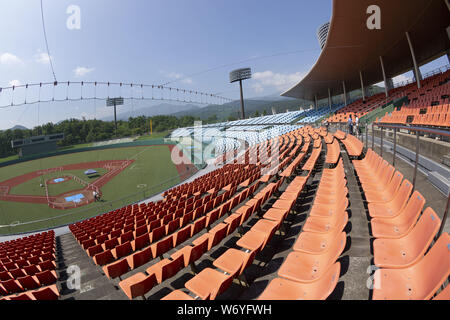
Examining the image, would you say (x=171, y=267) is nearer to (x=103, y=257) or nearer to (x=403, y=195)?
(x=103, y=257)

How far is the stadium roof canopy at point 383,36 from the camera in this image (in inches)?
444

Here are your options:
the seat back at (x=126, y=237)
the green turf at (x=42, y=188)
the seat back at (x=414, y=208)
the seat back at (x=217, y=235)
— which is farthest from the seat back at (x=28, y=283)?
the green turf at (x=42, y=188)

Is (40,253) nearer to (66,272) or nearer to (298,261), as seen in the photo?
(66,272)

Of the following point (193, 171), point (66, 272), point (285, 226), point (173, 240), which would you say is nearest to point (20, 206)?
point (193, 171)

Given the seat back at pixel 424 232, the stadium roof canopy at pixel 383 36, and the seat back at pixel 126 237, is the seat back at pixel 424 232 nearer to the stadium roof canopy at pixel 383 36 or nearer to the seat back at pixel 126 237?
the seat back at pixel 126 237

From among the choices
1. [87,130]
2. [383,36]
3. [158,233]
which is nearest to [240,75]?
[87,130]

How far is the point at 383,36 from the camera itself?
15062 millimetres

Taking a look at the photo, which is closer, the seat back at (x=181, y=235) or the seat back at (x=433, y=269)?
the seat back at (x=433, y=269)

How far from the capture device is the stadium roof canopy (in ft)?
37.0

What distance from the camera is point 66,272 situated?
5.44 m

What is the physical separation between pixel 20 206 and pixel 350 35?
28.6 meters

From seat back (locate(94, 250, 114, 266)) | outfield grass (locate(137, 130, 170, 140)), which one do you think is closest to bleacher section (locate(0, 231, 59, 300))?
seat back (locate(94, 250, 114, 266))

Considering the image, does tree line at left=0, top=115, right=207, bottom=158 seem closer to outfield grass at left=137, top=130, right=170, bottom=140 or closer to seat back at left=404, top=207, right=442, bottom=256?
outfield grass at left=137, top=130, right=170, bottom=140
